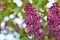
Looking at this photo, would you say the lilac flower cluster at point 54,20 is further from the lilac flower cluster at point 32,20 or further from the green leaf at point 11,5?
the green leaf at point 11,5

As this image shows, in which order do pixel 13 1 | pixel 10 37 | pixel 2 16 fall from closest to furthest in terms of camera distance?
1. pixel 10 37
2. pixel 2 16
3. pixel 13 1

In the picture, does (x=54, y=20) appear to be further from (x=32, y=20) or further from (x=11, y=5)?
(x=11, y=5)

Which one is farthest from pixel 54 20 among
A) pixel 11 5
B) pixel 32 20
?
pixel 11 5

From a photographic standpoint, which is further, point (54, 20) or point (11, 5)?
point (11, 5)

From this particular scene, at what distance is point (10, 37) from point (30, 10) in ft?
2.05

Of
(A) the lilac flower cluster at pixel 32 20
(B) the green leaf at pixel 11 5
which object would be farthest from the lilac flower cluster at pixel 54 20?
(B) the green leaf at pixel 11 5

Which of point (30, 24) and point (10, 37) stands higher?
point (10, 37)

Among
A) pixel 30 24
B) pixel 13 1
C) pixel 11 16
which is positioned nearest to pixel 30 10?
pixel 30 24

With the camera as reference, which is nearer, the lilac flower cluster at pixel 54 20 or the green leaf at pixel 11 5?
the lilac flower cluster at pixel 54 20

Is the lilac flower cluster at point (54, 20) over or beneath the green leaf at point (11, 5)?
beneath

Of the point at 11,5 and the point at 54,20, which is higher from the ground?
the point at 11,5

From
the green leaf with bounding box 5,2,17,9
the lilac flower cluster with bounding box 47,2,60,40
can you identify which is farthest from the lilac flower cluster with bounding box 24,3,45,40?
the green leaf with bounding box 5,2,17,9

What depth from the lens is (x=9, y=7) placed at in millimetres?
2230

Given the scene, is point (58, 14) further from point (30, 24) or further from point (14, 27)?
point (14, 27)
